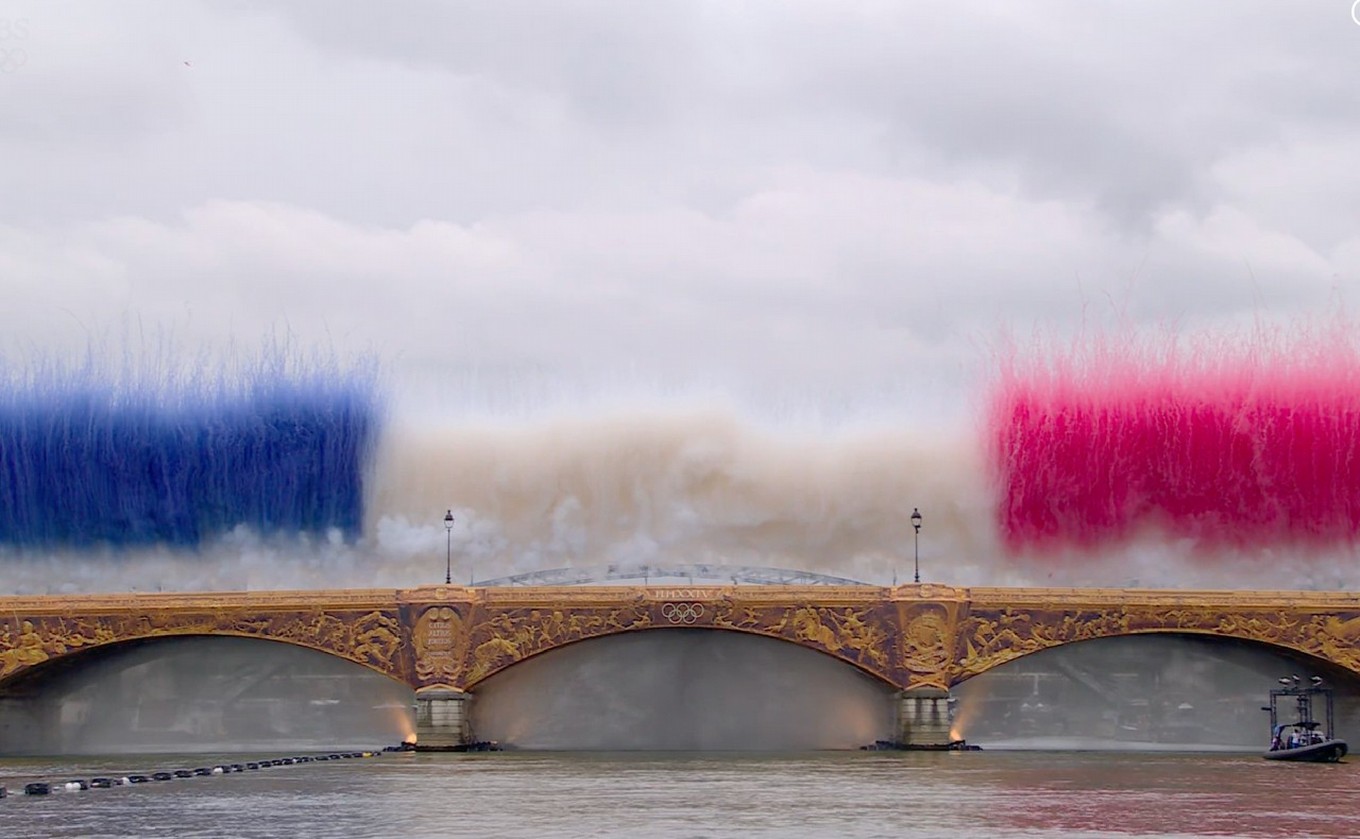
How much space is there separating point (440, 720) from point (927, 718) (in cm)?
2028

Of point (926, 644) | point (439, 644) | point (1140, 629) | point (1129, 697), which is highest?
point (1140, 629)

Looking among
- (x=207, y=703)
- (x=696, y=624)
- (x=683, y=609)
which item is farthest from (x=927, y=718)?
(x=207, y=703)

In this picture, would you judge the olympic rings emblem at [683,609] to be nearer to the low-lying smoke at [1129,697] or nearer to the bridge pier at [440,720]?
the bridge pier at [440,720]

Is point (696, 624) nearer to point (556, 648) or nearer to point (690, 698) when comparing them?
point (556, 648)

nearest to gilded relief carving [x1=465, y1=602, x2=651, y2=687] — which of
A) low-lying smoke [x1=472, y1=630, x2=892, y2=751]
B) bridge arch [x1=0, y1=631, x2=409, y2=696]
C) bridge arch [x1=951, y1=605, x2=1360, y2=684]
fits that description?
bridge arch [x1=0, y1=631, x2=409, y2=696]

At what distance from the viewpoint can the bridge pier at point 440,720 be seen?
86812mm

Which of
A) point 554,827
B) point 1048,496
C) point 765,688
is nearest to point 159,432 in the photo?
point 765,688

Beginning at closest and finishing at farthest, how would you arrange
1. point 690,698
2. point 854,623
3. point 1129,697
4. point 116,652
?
point 854,623 → point 1129,697 → point 116,652 → point 690,698

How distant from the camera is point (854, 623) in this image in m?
86.6

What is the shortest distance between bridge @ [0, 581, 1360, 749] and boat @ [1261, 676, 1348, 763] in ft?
7.74

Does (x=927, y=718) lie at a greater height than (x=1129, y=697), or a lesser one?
lesser

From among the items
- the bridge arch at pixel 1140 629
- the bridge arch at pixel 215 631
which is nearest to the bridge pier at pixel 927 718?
the bridge arch at pixel 1140 629

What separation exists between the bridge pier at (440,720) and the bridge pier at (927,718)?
61.0 feet

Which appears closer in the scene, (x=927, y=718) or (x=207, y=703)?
(x=927, y=718)
